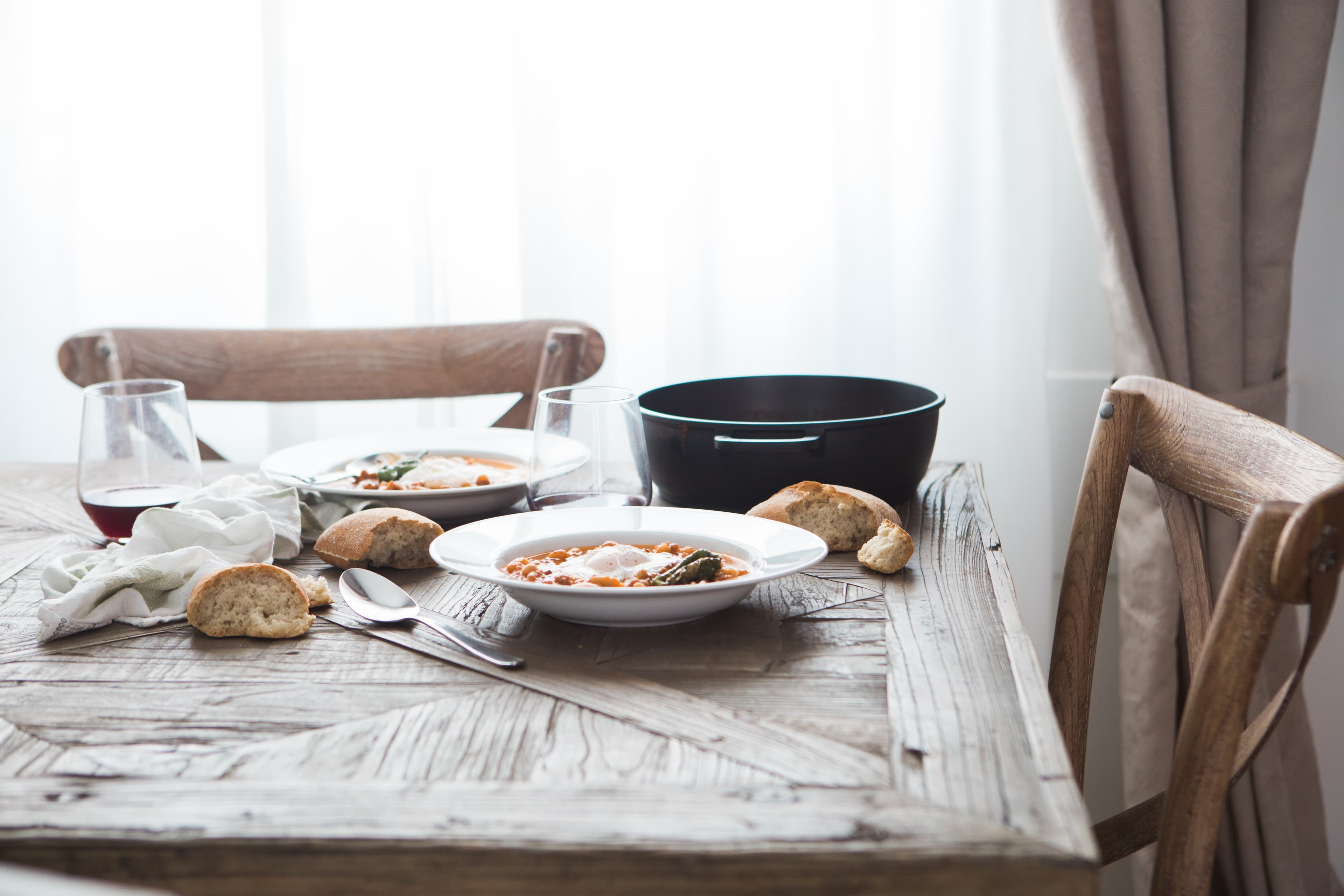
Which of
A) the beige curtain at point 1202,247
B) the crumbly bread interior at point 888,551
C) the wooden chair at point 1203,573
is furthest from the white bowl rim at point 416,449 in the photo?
the beige curtain at point 1202,247

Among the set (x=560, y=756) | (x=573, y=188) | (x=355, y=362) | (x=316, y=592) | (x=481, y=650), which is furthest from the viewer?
(x=573, y=188)

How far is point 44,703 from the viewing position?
0.68 m

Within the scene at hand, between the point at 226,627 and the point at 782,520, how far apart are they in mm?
457

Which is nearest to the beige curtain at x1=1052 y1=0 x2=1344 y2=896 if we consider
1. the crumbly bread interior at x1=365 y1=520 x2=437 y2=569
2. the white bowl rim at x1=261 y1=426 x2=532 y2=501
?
the white bowl rim at x1=261 y1=426 x2=532 y2=501

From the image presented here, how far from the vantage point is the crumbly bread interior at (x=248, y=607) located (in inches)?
31.1

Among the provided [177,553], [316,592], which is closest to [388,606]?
[316,592]

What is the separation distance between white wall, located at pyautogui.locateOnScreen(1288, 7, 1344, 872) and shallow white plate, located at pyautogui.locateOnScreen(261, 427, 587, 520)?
1.29 m

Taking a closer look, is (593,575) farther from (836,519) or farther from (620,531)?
(836,519)

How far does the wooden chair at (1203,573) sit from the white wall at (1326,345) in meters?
0.96

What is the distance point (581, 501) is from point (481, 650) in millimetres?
275

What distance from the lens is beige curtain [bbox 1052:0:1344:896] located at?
1579mm

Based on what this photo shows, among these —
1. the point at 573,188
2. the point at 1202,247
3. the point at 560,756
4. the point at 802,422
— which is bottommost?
the point at 560,756

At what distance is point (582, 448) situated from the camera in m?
1.00

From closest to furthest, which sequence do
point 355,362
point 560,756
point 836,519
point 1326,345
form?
point 560,756
point 836,519
point 355,362
point 1326,345
